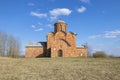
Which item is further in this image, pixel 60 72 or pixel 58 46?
pixel 58 46

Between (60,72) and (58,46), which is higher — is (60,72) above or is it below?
below

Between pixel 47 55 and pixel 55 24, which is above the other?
pixel 55 24

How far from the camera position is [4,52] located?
6819 cm

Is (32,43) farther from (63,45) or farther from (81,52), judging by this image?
(81,52)

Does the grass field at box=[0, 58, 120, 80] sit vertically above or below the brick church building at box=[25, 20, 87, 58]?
below

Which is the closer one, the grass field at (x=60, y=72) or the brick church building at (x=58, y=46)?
the grass field at (x=60, y=72)

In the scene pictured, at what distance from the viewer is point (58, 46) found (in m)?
54.5

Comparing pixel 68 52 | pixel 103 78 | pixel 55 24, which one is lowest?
pixel 103 78

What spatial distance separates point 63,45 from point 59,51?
206 cm

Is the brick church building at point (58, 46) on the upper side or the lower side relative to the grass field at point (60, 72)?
upper

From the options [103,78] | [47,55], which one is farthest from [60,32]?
[103,78]

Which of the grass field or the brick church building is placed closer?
the grass field

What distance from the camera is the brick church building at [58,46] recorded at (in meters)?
54.6

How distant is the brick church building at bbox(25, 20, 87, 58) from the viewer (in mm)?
54562
